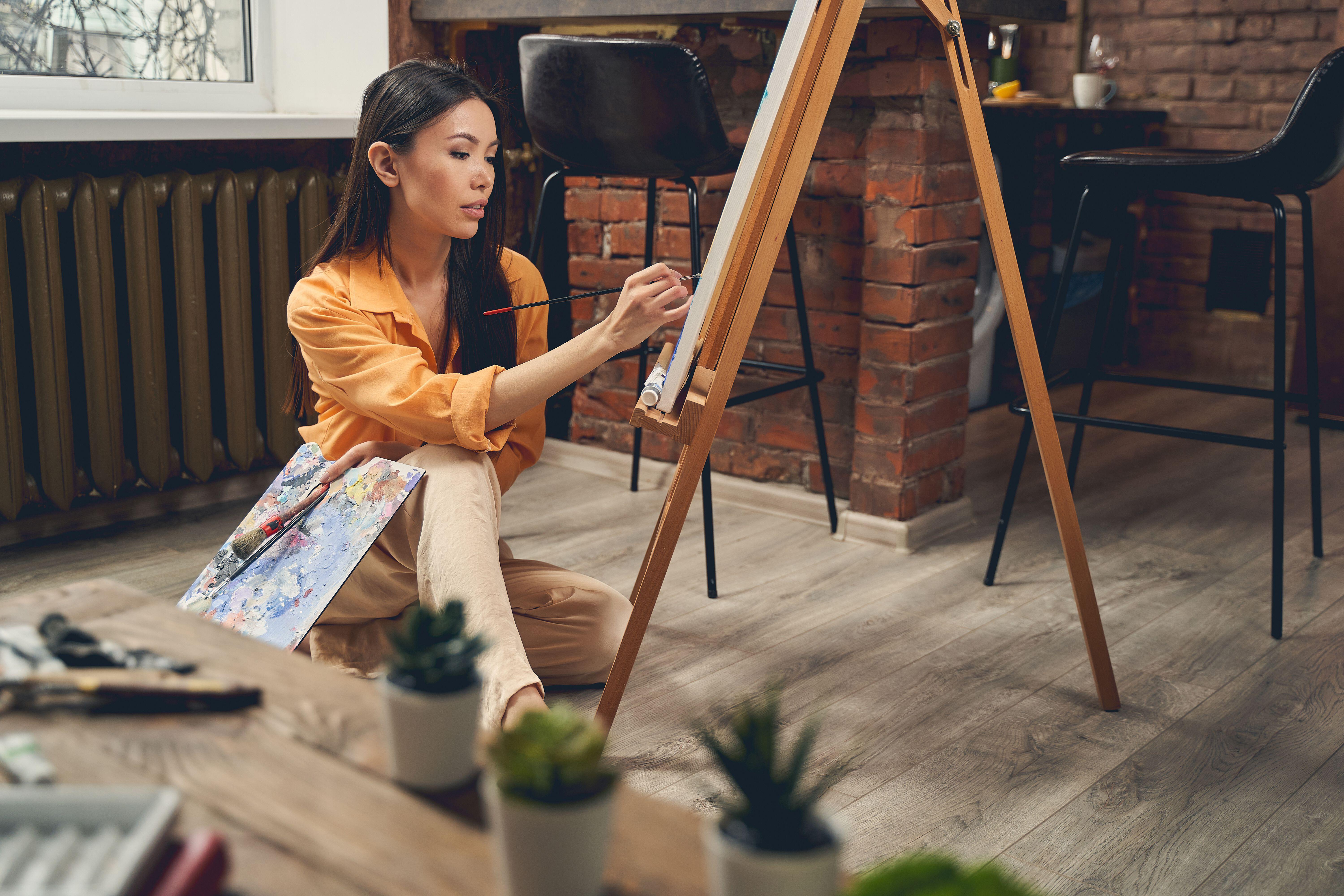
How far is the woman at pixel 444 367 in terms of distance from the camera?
1.43 m

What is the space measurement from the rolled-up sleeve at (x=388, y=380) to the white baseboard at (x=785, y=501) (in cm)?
78

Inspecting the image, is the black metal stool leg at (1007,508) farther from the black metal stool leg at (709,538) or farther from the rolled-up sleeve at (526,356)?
the rolled-up sleeve at (526,356)

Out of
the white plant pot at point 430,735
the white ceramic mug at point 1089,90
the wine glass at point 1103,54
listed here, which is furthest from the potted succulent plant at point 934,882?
the wine glass at point 1103,54

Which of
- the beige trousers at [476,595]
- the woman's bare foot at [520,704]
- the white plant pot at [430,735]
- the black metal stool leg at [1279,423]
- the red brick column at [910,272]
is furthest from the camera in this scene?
the red brick column at [910,272]

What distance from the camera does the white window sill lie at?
2.11 metres

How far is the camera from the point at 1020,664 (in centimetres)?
185

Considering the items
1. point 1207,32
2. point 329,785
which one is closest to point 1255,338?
point 1207,32

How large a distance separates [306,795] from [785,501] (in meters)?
2.00

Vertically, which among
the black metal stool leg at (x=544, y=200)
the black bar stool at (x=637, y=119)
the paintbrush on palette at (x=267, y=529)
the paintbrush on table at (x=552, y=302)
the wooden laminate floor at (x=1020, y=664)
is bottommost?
the wooden laminate floor at (x=1020, y=664)

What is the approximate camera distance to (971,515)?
2.60 metres

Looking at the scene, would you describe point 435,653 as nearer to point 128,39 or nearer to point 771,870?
point 771,870

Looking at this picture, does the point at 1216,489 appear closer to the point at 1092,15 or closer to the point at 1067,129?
the point at 1067,129

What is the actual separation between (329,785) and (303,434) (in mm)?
1099

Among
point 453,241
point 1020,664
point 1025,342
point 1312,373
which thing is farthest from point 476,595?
point 1312,373
